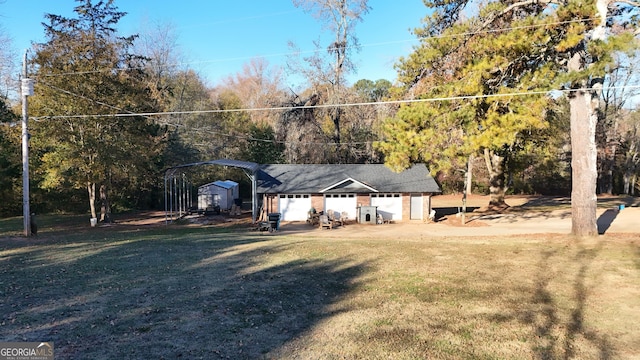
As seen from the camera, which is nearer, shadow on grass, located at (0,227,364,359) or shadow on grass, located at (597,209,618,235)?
shadow on grass, located at (0,227,364,359)

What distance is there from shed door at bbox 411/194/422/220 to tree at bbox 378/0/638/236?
12.0m

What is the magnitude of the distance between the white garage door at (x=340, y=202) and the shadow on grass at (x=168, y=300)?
14.4 m

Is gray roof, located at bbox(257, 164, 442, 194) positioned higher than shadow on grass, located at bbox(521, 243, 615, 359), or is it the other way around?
gray roof, located at bbox(257, 164, 442, 194)

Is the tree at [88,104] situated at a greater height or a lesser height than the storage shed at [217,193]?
greater

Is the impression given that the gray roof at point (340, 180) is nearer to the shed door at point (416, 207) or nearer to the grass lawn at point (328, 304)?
the shed door at point (416, 207)

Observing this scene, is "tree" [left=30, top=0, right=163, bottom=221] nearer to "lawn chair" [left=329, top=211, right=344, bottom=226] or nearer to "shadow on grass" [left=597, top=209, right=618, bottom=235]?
"lawn chair" [left=329, top=211, right=344, bottom=226]

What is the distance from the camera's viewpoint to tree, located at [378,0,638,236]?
40.2ft

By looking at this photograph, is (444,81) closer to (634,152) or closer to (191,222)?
(191,222)

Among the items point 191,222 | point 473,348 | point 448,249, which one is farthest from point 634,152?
point 473,348

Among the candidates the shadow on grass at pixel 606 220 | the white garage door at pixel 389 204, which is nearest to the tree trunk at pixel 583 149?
the shadow on grass at pixel 606 220

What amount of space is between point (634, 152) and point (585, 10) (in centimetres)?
3671

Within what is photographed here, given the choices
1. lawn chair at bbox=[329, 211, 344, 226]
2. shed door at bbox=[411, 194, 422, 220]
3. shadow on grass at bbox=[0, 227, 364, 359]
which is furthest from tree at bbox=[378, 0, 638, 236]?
shed door at bbox=[411, 194, 422, 220]

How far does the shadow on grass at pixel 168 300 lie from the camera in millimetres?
5406

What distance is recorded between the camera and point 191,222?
2669 cm
